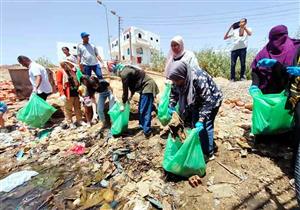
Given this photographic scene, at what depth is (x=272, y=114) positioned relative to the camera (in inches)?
105

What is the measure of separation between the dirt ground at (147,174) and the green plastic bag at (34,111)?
23.6 inches

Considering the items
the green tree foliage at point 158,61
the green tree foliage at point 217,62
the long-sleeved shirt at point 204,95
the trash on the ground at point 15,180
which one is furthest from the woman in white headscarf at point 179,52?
the green tree foliage at point 158,61

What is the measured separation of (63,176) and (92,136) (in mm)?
1249

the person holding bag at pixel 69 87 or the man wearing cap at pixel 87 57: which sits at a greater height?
the man wearing cap at pixel 87 57

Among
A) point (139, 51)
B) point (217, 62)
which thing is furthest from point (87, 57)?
point (139, 51)

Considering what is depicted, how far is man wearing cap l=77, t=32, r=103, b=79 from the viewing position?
16.5 ft

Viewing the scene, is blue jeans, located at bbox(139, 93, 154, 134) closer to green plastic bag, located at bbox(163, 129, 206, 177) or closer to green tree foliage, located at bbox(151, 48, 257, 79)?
green plastic bag, located at bbox(163, 129, 206, 177)

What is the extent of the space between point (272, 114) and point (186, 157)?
1.08 meters

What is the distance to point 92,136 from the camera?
4.67 m

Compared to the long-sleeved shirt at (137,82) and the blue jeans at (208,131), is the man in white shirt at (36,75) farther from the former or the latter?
the blue jeans at (208,131)

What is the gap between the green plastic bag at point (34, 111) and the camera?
4.88m

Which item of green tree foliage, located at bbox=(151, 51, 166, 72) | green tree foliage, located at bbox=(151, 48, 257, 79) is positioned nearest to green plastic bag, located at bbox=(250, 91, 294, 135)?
green tree foliage, located at bbox=(151, 48, 257, 79)

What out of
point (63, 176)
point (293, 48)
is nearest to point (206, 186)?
point (293, 48)

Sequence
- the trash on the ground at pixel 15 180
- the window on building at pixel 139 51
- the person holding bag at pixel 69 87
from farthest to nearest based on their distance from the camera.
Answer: the window on building at pixel 139 51, the person holding bag at pixel 69 87, the trash on the ground at pixel 15 180
